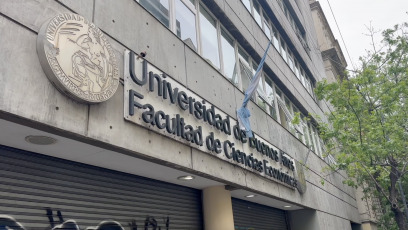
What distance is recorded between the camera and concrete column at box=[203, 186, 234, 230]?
692cm

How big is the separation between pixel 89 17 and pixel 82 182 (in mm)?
2149

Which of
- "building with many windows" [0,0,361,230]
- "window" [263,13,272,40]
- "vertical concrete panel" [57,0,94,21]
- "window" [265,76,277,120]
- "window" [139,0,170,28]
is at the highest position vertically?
"window" [263,13,272,40]

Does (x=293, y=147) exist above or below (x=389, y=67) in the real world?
below

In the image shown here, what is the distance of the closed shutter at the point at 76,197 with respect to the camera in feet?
12.4

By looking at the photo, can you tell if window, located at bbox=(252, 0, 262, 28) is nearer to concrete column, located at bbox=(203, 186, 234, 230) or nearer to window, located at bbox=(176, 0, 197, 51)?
window, located at bbox=(176, 0, 197, 51)

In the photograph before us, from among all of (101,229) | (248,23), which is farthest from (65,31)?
(248,23)

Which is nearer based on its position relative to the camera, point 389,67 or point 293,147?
point 293,147

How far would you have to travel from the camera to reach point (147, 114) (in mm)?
4848

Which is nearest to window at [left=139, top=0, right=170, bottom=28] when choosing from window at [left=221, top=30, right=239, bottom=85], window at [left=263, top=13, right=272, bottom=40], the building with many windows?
the building with many windows

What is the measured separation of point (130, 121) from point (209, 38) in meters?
4.50

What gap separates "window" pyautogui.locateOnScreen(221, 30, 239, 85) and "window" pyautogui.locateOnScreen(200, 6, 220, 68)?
15.9 inches

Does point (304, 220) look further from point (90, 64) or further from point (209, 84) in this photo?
point (90, 64)

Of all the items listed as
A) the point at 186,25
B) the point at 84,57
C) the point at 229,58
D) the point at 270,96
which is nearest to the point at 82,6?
the point at 84,57

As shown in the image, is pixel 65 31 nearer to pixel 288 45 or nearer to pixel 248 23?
pixel 248 23
